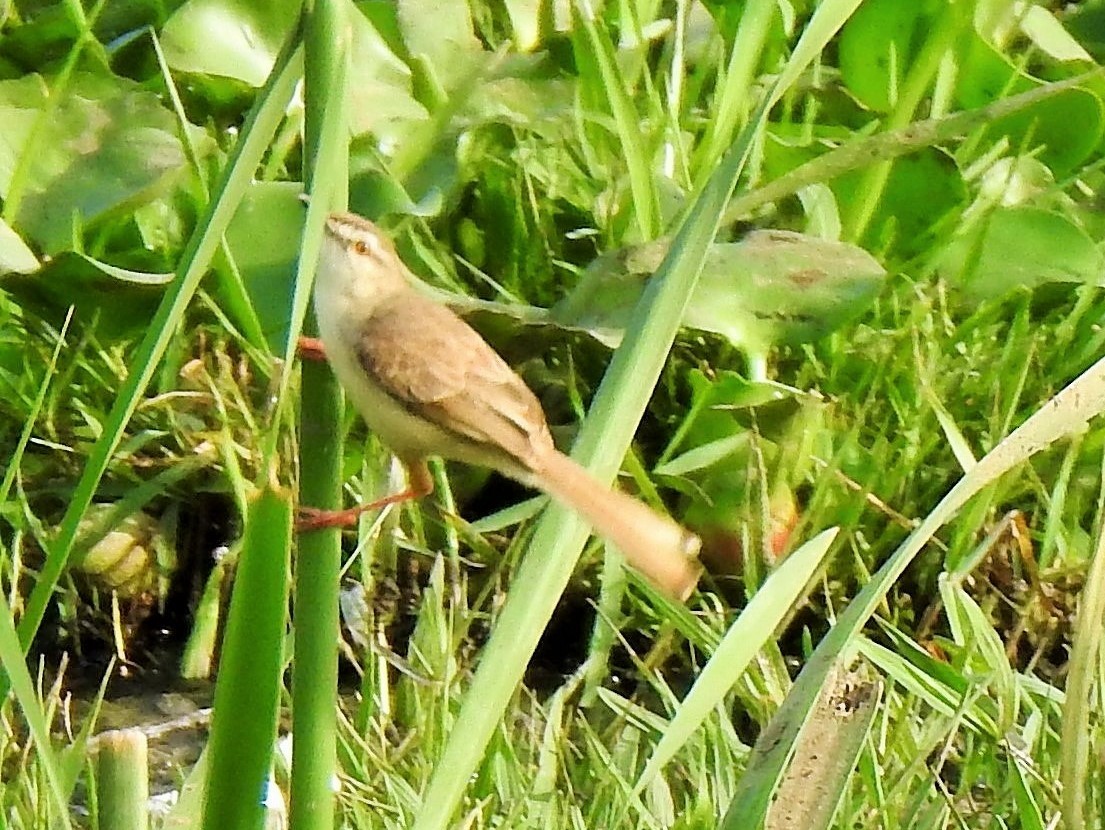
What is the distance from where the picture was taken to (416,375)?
1.24 m

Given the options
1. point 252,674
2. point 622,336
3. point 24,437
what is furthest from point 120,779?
point 622,336

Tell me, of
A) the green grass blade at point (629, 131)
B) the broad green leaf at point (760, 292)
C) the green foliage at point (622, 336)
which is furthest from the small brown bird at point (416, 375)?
the green grass blade at point (629, 131)

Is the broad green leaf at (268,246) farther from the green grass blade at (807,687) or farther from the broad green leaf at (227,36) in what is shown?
the green grass blade at (807,687)

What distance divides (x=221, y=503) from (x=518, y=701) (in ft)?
1.32

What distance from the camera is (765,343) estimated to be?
1.65 m

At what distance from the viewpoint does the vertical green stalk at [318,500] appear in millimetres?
601

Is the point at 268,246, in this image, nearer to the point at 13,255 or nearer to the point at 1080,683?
the point at 13,255

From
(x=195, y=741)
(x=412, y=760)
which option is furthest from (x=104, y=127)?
(x=412, y=760)

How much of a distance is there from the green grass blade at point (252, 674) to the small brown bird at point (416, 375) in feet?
1.80

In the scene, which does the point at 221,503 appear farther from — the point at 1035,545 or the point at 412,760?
the point at 1035,545

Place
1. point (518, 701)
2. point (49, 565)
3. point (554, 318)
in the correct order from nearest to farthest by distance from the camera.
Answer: point (49, 565) → point (518, 701) → point (554, 318)

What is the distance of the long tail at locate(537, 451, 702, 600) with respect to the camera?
2.50 ft

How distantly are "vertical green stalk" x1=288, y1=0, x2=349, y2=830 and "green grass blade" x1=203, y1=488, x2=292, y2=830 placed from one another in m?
0.07

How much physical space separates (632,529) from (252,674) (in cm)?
36
